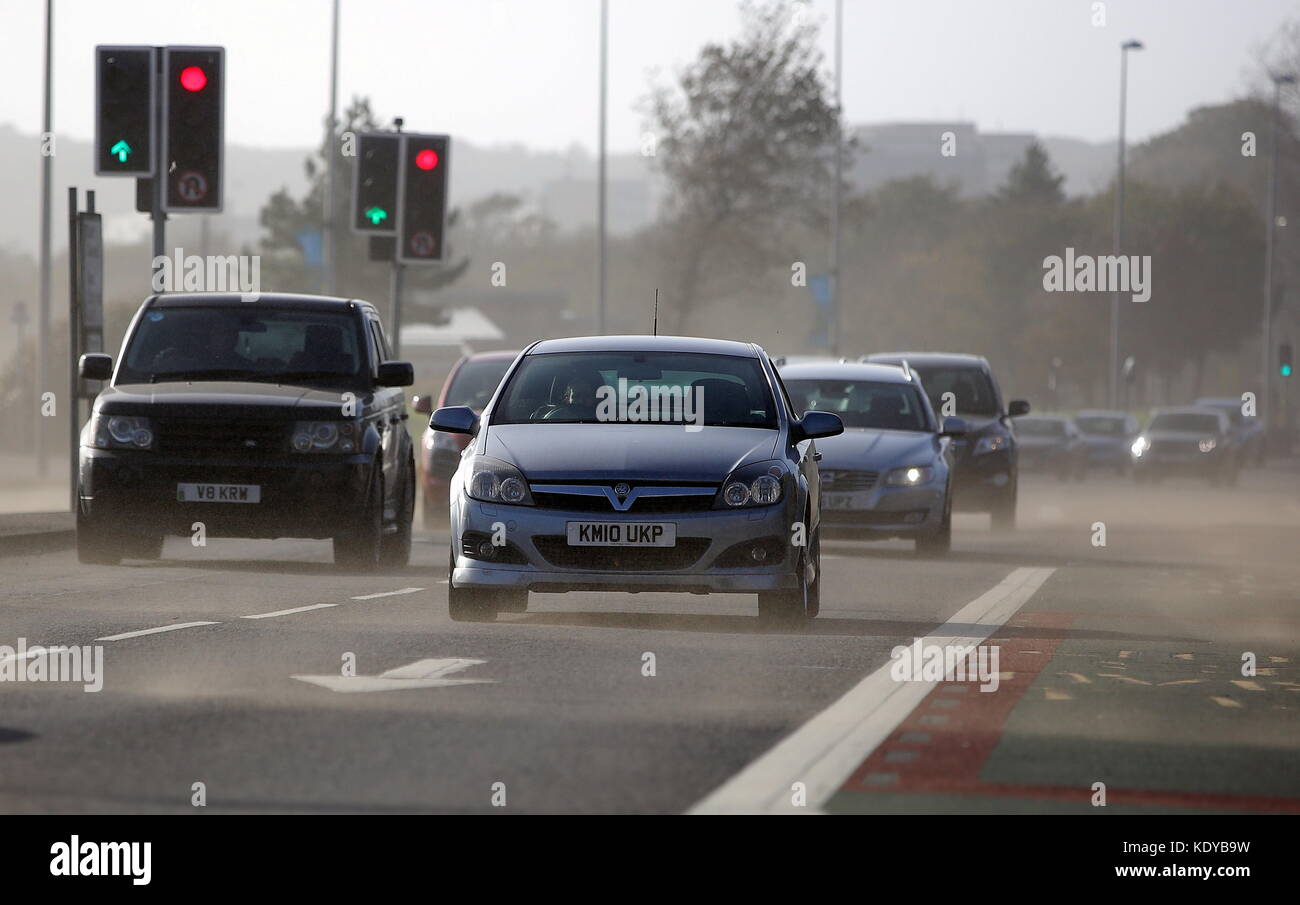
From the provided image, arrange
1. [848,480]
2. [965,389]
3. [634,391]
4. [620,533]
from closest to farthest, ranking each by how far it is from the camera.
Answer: [620,533] < [634,391] < [848,480] < [965,389]

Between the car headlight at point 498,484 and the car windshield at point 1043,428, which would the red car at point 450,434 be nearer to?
the car headlight at point 498,484

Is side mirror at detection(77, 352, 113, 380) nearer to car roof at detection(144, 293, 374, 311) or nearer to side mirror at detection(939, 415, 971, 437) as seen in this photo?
car roof at detection(144, 293, 374, 311)

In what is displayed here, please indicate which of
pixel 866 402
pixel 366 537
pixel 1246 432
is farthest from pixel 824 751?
pixel 1246 432

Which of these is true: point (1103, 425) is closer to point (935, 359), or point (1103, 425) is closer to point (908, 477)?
point (935, 359)

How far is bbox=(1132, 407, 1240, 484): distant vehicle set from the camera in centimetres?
4962

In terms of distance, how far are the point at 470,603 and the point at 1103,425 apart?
4650 centimetres

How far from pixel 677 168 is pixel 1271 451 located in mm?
24073

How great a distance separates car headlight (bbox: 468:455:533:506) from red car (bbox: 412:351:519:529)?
9.55 meters

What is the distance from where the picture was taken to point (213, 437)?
56.5ft

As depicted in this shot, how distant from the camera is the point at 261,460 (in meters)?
17.3

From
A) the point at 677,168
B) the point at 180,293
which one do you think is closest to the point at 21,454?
the point at 677,168

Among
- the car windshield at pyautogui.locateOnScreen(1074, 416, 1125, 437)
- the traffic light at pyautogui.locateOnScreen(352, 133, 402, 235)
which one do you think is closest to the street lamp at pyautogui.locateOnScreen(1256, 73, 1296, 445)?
the car windshield at pyautogui.locateOnScreen(1074, 416, 1125, 437)
